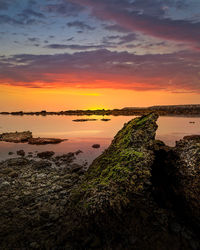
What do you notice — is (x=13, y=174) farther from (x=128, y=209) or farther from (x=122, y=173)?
(x=128, y=209)

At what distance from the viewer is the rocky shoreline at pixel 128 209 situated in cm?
549

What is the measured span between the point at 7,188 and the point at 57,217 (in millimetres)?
3695

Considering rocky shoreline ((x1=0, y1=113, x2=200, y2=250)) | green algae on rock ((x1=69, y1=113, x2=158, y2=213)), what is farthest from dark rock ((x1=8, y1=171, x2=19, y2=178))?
green algae on rock ((x1=69, y1=113, x2=158, y2=213))

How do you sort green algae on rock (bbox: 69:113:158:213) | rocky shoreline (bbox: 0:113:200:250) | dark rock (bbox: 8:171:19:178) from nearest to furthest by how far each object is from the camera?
rocky shoreline (bbox: 0:113:200:250), green algae on rock (bbox: 69:113:158:213), dark rock (bbox: 8:171:19:178)

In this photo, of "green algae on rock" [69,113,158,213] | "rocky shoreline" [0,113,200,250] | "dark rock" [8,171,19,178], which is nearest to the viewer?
"rocky shoreline" [0,113,200,250]

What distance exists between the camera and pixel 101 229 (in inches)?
219

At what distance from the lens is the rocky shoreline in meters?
5.49

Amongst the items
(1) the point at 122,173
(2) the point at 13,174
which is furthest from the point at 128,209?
(2) the point at 13,174

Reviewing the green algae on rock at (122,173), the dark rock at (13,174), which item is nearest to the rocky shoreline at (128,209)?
the green algae on rock at (122,173)

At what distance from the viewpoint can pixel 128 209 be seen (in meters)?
6.10

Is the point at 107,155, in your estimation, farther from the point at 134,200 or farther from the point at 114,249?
the point at 114,249

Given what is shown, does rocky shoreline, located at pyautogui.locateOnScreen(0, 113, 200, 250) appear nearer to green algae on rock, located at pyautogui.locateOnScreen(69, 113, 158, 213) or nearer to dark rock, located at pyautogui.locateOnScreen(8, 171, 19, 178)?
green algae on rock, located at pyautogui.locateOnScreen(69, 113, 158, 213)

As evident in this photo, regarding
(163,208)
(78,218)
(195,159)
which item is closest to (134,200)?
(163,208)

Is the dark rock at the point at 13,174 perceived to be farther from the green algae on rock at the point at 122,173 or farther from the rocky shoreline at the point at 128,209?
the green algae on rock at the point at 122,173
